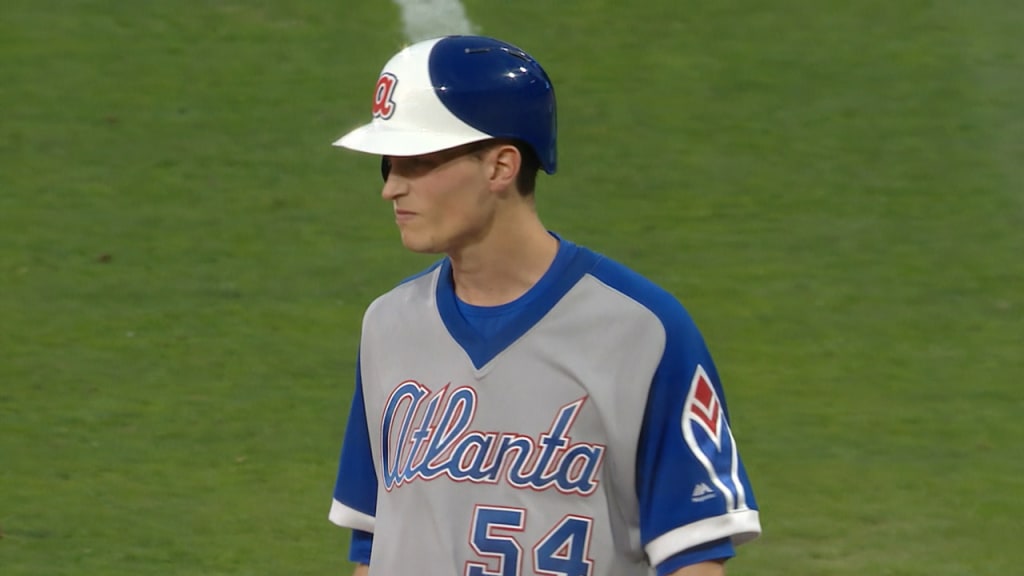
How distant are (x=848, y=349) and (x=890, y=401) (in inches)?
18.9

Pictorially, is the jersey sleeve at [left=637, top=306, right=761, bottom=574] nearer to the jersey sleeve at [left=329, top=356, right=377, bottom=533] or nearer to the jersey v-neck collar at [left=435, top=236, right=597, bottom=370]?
the jersey v-neck collar at [left=435, top=236, right=597, bottom=370]

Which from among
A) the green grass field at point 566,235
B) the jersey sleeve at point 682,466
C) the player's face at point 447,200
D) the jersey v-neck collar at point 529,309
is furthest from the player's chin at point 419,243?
the green grass field at point 566,235

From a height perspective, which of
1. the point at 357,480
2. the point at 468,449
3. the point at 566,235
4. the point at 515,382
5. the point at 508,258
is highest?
the point at 508,258

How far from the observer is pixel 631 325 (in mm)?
2773

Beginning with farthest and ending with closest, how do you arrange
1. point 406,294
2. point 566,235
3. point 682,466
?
point 566,235
point 406,294
point 682,466

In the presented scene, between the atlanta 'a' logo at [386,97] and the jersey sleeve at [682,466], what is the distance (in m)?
0.57

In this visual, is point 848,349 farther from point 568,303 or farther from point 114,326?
point 568,303

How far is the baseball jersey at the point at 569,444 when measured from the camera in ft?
9.00

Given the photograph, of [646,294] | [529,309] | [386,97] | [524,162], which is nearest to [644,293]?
[646,294]

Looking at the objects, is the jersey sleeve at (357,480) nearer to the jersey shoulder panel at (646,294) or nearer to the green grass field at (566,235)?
the jersey shoulder panel at (646,294)

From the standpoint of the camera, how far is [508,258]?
2.92 m

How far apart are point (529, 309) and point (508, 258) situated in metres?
0.11

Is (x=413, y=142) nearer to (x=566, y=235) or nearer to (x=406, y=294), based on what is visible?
(x=406, y=294)

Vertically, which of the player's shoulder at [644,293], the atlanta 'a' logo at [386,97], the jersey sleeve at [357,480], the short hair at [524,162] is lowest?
the jersey sleeve at [357,480]
